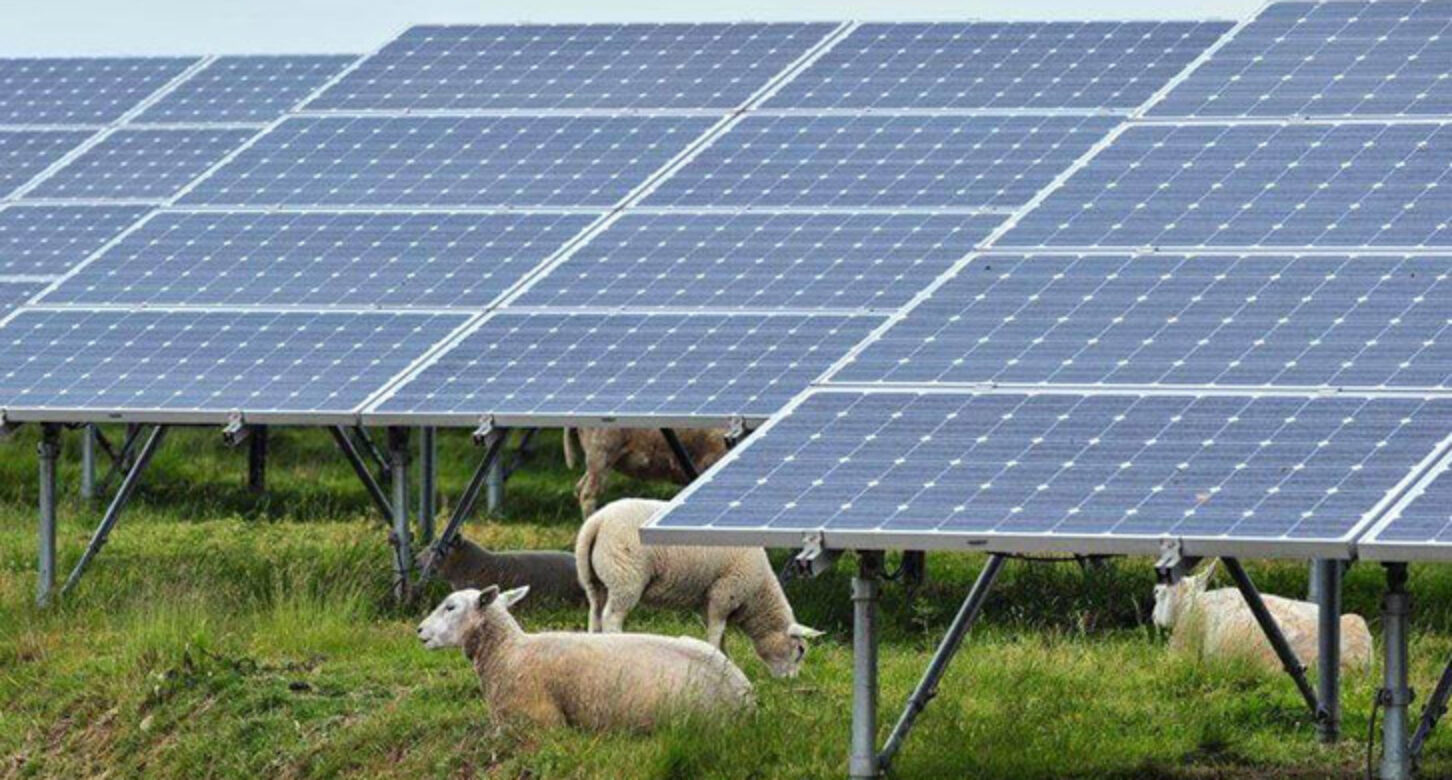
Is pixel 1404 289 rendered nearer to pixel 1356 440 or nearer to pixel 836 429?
pixel 1356 440

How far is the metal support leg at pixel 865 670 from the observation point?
19.0 m

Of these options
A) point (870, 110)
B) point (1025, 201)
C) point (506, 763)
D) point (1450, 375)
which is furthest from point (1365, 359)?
point (870, 110)

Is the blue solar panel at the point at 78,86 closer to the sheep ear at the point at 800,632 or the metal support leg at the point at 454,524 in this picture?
the metal support leg at the point at 454,524

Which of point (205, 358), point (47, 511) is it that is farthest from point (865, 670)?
point (47, 511)

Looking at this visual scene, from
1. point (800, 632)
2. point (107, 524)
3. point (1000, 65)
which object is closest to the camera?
point (800, 632)

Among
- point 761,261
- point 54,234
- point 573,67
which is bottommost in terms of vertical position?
point 761,261

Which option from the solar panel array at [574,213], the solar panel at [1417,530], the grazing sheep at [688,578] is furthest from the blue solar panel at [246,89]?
the solar panel at [1417,530]

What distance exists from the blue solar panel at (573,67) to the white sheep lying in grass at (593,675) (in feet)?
37.9

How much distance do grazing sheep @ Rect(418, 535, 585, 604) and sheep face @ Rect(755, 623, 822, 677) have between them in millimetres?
3338

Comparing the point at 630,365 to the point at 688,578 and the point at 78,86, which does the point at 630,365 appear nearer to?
the point at 688,578

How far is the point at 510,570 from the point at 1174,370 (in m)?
8.64

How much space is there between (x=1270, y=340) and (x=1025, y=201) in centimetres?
875

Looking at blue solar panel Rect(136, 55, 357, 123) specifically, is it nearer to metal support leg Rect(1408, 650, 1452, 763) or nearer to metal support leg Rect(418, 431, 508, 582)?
metal support leg Rect(418, 431, 508, 582)

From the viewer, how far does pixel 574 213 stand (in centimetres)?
2945
